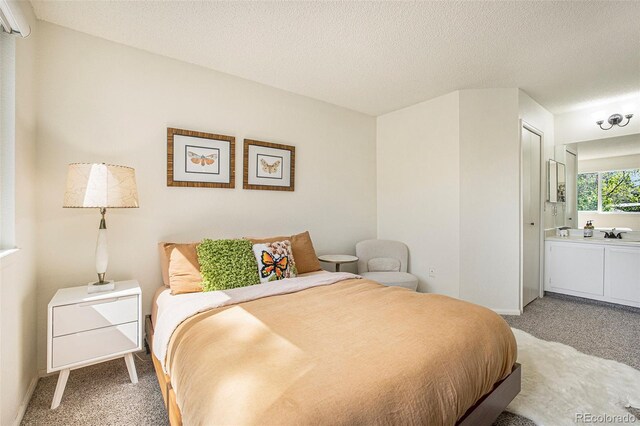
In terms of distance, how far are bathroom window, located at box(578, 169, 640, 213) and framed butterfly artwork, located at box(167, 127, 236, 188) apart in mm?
4693

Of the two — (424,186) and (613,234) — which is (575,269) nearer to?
(613,234)

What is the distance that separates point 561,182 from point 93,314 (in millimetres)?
5539

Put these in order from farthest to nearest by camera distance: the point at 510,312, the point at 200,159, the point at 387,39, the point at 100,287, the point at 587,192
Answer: the point at 587,192 < the point at 510,312 < the point at 200,159 < the point at 387,39 < the point at 100,287

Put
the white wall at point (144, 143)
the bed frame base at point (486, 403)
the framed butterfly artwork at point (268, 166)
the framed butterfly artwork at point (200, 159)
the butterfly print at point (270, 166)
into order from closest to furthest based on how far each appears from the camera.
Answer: the bed frame base at point (486, 403)
the white wall at point (144, 143)
the framed butterfly artwork at point (200, 159)
the framed butterfly artwork at point (268, 166)
the butterfly print at point (270, 166)

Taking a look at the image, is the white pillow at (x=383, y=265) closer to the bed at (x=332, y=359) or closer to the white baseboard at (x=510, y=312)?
the white baseboard at (x=510, y=312)

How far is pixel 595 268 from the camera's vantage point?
3705 millimetres

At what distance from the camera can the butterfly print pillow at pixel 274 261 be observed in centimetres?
249

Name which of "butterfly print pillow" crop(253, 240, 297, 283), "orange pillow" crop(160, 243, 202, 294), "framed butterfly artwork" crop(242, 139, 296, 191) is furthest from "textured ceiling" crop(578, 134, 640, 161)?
"orange pillow" crop(160, 243, 202, 294)

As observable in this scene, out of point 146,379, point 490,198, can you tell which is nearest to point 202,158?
point 146,379

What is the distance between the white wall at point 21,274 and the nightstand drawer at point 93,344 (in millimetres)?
188

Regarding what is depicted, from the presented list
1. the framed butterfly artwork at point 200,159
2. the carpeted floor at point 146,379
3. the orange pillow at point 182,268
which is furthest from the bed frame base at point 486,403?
the framed butterfly artwork at point 200,159

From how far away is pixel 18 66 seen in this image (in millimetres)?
1766

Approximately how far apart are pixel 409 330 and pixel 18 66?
2.70 m

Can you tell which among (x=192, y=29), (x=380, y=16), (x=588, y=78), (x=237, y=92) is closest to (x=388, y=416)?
(x=380, y=16)
